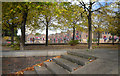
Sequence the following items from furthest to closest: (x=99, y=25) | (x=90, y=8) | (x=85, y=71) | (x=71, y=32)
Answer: (x=71, y=32) < (x=99, y=25) < (x=90, y=8) < (x=85, y=71)

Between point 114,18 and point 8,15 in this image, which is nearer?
point 114,18

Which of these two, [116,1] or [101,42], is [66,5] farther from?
[101,42]

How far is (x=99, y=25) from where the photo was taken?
13.8 meters

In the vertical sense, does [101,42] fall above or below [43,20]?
below

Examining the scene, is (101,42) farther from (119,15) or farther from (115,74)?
(115,74)

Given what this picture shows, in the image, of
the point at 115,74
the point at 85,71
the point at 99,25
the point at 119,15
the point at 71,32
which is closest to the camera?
the point at 115,74

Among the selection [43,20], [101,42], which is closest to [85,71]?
[43,20]

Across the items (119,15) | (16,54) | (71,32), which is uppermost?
(119,15)

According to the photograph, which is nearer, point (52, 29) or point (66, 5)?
point (66, 5)

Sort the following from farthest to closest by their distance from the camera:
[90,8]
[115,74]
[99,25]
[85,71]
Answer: [99,25] < [90,8] < [85,71] < [115,74]

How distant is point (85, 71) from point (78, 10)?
7.18 meters

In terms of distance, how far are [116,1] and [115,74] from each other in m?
8.95

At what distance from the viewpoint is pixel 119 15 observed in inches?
384

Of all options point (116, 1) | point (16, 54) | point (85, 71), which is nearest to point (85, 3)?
point (116, 1)
